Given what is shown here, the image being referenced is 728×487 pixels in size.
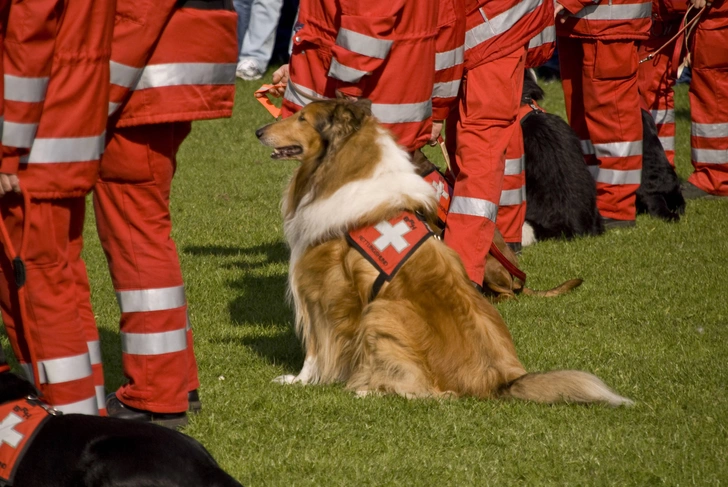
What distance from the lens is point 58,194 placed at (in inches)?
118

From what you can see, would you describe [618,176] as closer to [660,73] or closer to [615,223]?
[615,223]

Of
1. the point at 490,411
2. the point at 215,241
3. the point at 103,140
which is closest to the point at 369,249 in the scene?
the point at 490,411

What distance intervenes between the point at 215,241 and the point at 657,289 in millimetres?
3329

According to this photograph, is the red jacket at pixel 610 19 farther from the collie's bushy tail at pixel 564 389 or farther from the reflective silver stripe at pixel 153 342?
the reflective silver stripe at pixel 153 342

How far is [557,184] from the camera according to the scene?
24.3 feet

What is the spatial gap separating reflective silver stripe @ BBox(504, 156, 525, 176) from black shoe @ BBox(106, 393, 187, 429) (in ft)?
11.4

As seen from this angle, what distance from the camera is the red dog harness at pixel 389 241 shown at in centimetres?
444

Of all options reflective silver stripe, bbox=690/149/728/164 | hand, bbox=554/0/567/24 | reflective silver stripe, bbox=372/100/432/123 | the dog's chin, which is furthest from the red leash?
reflective silver stripe, bbox=690/149/728/164

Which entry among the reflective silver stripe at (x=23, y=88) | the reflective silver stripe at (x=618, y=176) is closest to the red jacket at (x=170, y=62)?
the reflective silver stripe at (x=23, y=88)

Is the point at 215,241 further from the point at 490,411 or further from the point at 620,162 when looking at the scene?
the point at 490,411

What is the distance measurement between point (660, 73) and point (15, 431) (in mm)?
7685

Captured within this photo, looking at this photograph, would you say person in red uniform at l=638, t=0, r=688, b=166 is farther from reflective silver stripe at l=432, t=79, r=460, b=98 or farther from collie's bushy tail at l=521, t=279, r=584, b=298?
reflective silver stripe at l=432, t=79, r=460, b=98

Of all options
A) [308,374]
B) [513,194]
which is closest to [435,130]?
[513,194]

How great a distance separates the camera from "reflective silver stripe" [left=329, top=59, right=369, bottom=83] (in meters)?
4.64
